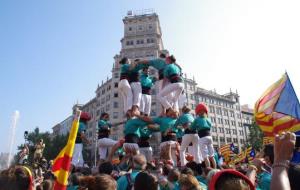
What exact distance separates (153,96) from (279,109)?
198 ft

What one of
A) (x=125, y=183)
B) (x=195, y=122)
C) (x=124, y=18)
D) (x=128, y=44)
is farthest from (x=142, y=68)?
(x=124, y=18)

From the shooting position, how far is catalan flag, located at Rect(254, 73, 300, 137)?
844cm

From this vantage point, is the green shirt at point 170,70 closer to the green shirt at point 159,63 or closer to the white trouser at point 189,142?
the green shirt at point 159,63

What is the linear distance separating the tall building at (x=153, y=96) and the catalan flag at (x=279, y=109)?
53397 mm

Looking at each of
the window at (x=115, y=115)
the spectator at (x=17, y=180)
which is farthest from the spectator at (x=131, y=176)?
the window at (x=115, y=115)

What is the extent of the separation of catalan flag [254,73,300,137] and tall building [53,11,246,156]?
2102 inches

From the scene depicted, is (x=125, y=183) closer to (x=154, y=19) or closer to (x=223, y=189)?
(x=223, y=189)

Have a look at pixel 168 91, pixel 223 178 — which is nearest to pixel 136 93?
pixel 168 91

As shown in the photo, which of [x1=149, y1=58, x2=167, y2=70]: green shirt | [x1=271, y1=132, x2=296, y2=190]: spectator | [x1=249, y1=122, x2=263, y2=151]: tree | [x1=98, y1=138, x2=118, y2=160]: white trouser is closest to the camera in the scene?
[x1=271, y1=132, x2=296, y2=190]: spectator

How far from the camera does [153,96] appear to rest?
69.2 meters

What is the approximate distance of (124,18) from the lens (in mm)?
76625

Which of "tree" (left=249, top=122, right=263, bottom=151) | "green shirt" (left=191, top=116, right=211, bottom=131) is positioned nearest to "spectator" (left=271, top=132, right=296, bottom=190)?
"green shirt" (left=191, top=116, right=211, bottom=131)

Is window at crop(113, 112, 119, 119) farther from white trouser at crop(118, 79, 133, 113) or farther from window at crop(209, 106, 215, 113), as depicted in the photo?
white trouser at crop(118, 79, 133, 113)

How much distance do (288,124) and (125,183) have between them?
18.6ft
